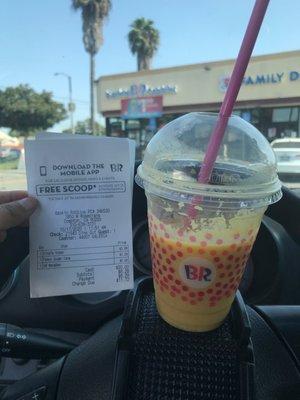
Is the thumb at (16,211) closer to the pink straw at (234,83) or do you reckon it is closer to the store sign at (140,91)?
the pink straw at (234,83)

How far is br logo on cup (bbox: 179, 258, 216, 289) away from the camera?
886 mm

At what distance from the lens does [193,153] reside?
105 cm

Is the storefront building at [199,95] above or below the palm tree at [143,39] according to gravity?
below

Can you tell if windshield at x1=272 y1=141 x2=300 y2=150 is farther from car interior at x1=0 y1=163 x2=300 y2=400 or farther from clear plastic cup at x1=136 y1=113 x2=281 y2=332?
clear plastic cup at x1=136 y1=113 x2=281 y2=332

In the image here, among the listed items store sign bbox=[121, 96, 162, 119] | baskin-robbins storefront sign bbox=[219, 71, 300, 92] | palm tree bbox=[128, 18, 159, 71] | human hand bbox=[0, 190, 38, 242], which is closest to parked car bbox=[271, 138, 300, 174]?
human hand bbox=[0, 190, 38, 242]

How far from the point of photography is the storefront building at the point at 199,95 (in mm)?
21688

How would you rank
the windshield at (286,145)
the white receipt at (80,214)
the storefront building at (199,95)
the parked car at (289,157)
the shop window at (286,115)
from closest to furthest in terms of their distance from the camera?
the white receipt at (80,214) → the parked car at (289,157) → the windshield at (286,145) → the shop window at (286,115) → the storefront building at (199,95)

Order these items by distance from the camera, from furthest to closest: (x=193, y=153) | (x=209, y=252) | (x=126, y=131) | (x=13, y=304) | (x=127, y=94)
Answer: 1. (x=127, y=94)
2. (x=126, y=131)
3. (x=13, y=304)
4. (x=193, y=153)
5. (x=209, y=252)

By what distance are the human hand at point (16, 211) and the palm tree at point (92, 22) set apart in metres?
27.9

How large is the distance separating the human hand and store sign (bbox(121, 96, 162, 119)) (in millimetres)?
24054

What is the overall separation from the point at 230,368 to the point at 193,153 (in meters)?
0.46

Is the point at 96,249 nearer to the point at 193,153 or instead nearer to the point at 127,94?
the point at 193,153

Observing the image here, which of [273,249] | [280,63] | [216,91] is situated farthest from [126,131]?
[273,249]

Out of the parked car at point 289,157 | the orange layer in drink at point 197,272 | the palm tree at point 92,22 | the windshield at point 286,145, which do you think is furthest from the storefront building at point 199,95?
the orange layer in drink at point 197,272
